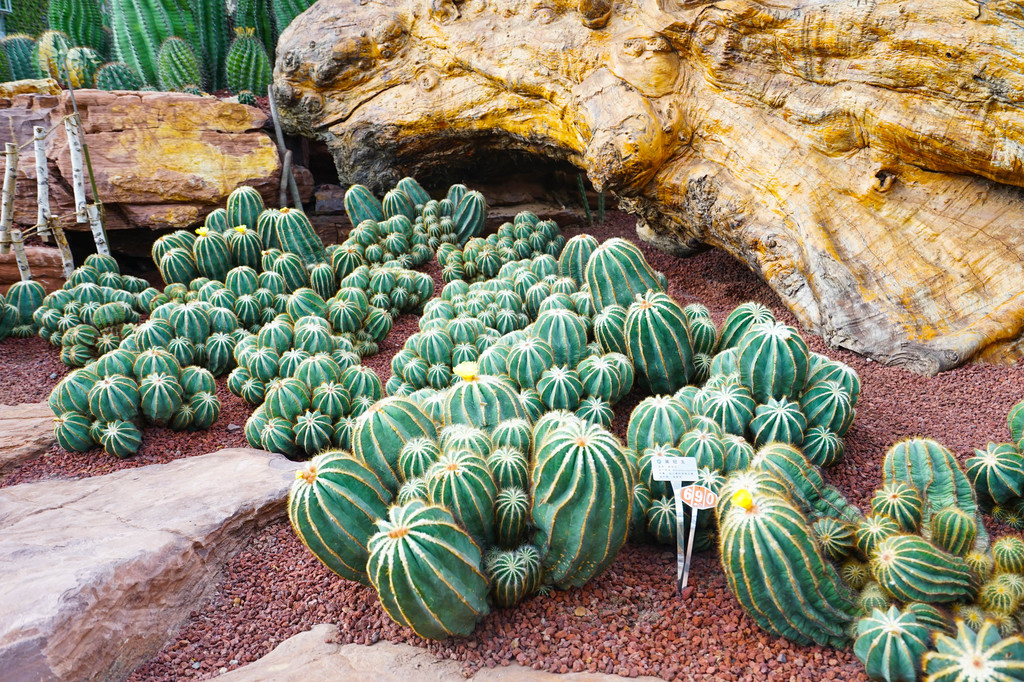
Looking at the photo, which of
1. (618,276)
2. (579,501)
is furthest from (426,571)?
(618,276)

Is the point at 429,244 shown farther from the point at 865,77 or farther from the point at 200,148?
the point at 865,77

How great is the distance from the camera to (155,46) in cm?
932

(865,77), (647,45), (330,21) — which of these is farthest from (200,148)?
(865,77)

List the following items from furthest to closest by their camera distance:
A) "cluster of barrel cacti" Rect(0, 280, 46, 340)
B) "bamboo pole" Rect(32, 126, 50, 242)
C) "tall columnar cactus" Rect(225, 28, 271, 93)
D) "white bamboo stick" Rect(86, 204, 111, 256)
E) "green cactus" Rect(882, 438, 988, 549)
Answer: "tall columnar cactus" Rect(225, 28, 271, 93), "white bamboo stick" Rect(86, 204, 111, 256), "bamboo pole" Rect(32, 126, 50, 242), "cluster of barrel cacti" Rect(0, 280, 46, 340), "green cactus" Rect(882, 438, 988, 549)

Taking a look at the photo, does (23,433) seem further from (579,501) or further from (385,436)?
(579,501)

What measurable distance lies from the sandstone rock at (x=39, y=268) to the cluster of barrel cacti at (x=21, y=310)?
519 millimetres

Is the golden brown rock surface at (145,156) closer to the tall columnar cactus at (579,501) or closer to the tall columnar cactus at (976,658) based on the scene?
the tall columnar cactus at (579,501)

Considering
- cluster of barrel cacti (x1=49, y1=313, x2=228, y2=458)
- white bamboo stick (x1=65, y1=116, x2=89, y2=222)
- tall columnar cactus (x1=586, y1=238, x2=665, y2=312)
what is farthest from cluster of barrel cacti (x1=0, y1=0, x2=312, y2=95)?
tall columnar cactus (x1=586, y1=238, x2=665, y2=312)

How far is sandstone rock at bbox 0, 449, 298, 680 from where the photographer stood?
2350 millimetres

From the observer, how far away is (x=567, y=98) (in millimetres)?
5543

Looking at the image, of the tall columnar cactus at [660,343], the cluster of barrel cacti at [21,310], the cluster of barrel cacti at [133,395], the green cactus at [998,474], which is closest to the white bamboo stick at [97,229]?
the cluster of barrel cacti at [21,310]

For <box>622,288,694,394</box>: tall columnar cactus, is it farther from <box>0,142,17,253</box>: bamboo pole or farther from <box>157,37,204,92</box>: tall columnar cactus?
<box>157,37,204,92</box>: tall columnar cactus

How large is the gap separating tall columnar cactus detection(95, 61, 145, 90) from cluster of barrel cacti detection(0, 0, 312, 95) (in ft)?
0.04

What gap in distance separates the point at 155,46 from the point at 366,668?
979 cm
